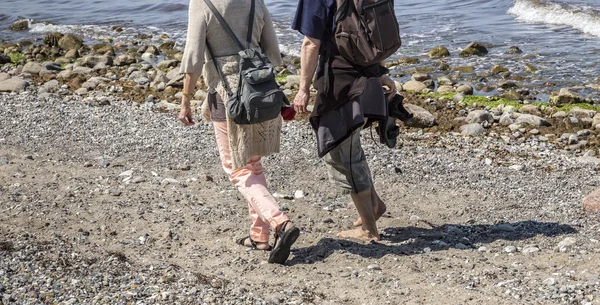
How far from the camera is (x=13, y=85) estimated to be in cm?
1262

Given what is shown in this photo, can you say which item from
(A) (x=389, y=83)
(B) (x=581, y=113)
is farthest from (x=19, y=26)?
(A) (x=389, y=83)

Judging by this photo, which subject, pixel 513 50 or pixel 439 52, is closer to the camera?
pixel 513 50

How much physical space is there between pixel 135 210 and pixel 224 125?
176 centimetres

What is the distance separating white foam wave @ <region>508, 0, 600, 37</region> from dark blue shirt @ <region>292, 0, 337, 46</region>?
44.0ft

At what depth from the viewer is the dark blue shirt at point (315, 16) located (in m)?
5.12

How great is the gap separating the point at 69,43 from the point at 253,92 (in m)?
14.6

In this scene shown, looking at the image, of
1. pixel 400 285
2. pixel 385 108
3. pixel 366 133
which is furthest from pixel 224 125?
pixel 366 133

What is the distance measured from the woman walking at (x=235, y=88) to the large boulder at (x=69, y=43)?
13.9 metres

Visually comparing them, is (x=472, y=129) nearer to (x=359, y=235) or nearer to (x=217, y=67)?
(x=359, y=235)

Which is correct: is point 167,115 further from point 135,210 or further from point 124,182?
point 135,210

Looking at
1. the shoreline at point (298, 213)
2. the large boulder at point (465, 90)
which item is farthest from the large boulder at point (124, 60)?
the large boulder at point (465, 90)

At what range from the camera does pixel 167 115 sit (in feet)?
35.2

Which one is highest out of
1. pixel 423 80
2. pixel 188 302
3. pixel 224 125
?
pixel 224 125

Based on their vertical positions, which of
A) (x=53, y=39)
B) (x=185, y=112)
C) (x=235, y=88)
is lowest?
(x=53, y=39)
